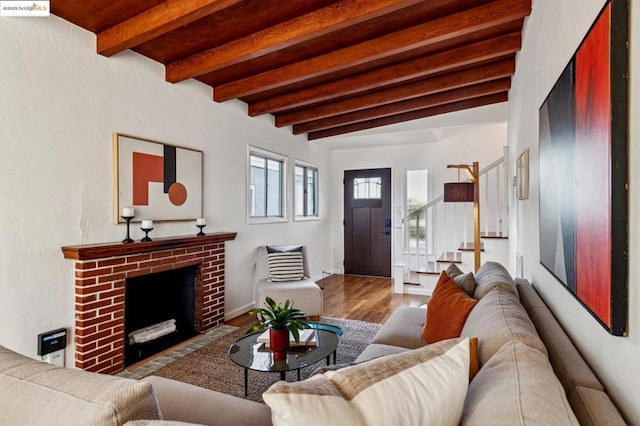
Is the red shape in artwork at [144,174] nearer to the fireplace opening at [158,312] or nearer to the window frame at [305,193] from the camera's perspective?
the fireplace opening at [158,312]

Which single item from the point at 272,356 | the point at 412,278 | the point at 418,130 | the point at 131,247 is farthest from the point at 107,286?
the point at 418,130

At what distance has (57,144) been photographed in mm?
2432

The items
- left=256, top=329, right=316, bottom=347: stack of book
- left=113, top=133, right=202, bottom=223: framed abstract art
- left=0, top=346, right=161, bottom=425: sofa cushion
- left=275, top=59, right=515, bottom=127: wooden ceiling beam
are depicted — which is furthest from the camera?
left=275, top=59, right=515, bottom=127: wooden ceiling beam

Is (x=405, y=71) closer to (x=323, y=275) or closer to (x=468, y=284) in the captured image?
(x=468, y=284)

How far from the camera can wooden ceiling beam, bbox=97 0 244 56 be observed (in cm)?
221

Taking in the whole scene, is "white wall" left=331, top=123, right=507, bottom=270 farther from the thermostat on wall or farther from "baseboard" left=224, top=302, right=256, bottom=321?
the thermostat on wall

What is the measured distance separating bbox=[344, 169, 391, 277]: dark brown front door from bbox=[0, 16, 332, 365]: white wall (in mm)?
3730

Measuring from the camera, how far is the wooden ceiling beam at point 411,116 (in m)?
4.45

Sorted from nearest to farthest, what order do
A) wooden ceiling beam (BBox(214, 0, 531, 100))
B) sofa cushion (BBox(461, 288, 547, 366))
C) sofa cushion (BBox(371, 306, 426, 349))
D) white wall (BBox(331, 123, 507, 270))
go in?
sofa cushion (BBox(461, 288, 547, 366)) → sofa cushion (BBox(371, 306, 426, 349)) → wooden ceiling beam (BBox(214, 0, 531, 100)) → white wall (BBox(331, 123, 507, 270))

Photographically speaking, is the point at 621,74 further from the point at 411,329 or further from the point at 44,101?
the point at 44,101

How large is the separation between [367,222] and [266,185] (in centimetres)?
237

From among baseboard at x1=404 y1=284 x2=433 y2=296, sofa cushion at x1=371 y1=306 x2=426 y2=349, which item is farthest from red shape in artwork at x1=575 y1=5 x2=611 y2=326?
baseboard at x1=404 y1=284 x2=433 y2=296

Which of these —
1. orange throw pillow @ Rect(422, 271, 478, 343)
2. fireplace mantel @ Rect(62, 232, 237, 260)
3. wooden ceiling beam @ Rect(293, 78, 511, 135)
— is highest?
wooden ceiling beam @ Rect(293, 78, 511, 135)

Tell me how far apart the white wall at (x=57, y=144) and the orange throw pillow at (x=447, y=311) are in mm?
2439
